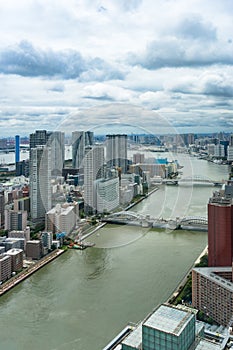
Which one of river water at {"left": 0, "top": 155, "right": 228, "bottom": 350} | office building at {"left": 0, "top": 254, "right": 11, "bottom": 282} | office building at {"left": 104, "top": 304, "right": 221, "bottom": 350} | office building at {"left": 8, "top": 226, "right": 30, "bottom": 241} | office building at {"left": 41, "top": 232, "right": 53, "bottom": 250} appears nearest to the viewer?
office building at {"left": 104, "top": 304, "right": 221, "bottom": 350}

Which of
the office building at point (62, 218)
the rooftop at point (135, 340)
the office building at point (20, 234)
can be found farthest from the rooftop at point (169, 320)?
the office building at point (20, 234)

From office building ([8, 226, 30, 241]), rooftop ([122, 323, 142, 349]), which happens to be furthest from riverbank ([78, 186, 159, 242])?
rooftop ([122, 323, 142, 349])

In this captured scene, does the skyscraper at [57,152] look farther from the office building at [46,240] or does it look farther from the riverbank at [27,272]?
the riverbank at [27,272]

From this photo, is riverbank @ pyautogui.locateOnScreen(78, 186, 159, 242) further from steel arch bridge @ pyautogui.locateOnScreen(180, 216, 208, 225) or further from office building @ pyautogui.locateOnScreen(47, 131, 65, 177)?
steel arch bridge @ pyautogui.locateOnScreen(180, 216, 208, 225)

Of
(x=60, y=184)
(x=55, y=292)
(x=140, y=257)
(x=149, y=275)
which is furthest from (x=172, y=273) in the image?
(x=60, y=184)

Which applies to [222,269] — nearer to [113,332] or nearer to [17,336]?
[113,332]

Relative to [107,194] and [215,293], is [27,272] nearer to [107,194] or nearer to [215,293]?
[107,194]

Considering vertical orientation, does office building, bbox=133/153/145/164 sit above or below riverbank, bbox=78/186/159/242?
above
